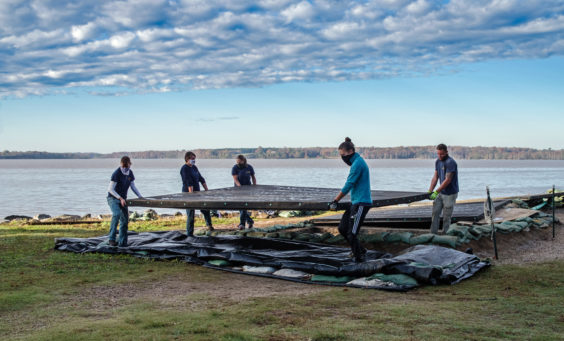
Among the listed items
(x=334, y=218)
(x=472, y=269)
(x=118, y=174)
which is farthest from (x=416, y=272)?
(x=334, y=218)

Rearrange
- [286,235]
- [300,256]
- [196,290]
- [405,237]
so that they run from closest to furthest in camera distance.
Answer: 1. [196,290]
2. [300,256]
3. [405,237]
4. [286,235]

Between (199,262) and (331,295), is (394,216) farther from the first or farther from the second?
(331,295)

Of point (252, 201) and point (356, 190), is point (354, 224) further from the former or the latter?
point (252, 201)

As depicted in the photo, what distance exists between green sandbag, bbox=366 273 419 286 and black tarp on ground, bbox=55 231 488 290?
5 cm

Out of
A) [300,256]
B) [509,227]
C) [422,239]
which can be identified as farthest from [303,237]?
[509,227]

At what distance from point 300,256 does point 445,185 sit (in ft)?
12.2

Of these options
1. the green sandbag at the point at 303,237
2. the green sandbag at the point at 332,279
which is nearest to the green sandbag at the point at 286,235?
the green sandbag at the point at 303,237

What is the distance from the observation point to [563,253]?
11.2 m

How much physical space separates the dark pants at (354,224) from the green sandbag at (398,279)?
780mm

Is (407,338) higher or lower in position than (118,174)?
lower

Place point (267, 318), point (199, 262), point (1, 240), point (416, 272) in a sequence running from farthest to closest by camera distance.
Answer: point (1, 240)
point (199, 262)
point (416, 272)
point (267, 318)

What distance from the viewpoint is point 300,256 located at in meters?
9.37

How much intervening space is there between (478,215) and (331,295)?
7.84m

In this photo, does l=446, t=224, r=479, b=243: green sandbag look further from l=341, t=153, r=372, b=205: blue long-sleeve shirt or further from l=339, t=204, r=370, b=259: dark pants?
l=341, t=153, r=372, b=205: blue long-sleeve shirt
